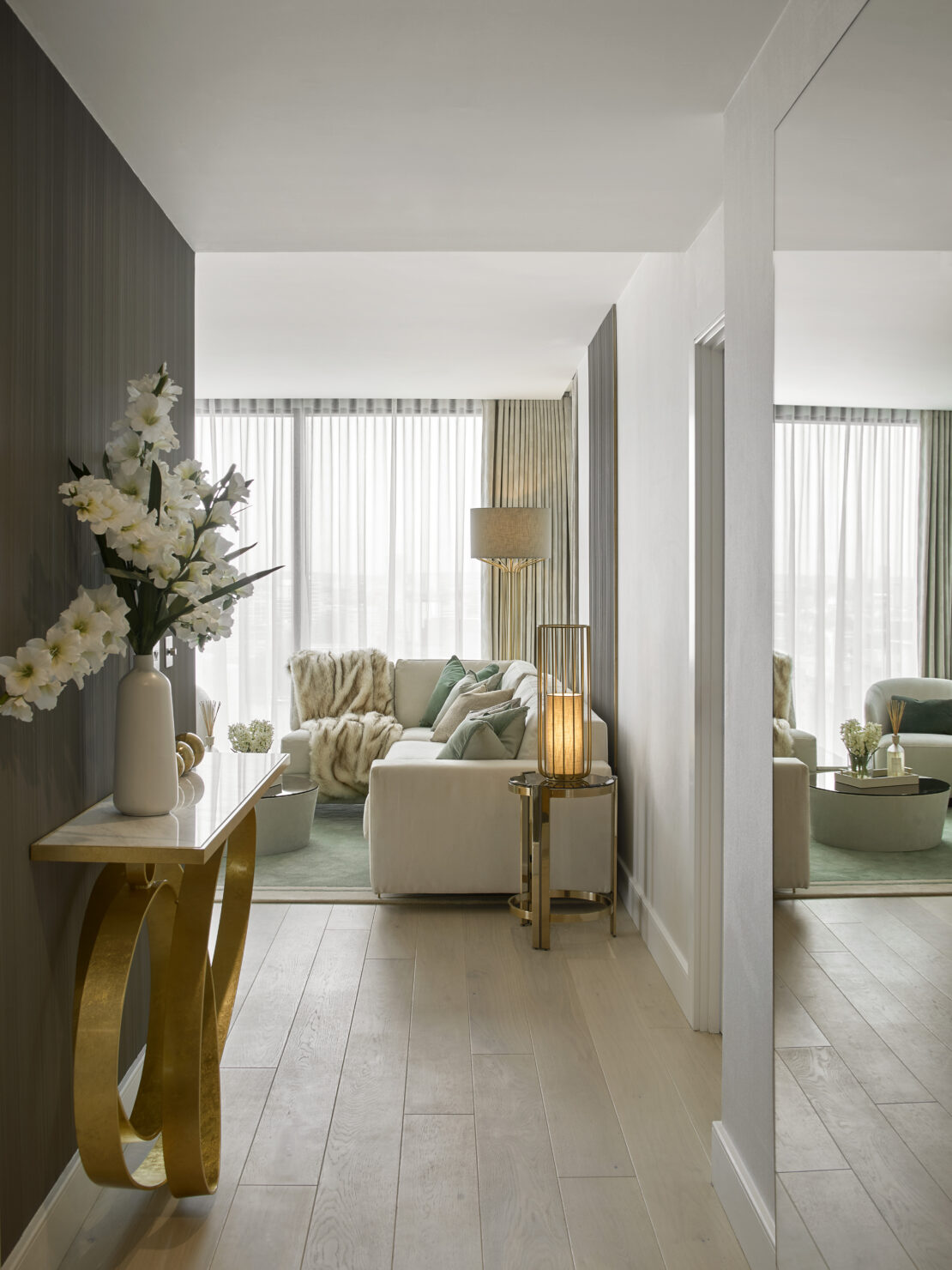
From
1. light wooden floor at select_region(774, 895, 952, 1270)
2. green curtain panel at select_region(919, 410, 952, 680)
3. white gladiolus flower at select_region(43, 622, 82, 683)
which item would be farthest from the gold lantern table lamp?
green curtain panel at select_region(919, 410, 952, 680)

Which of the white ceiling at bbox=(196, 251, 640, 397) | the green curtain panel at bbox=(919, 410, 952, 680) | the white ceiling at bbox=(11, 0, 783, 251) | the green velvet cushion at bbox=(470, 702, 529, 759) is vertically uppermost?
the white ceiling at bbox=(196, 251, 640, 397)

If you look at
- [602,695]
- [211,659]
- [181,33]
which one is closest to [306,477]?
[211,659]

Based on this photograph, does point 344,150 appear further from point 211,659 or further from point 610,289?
point 211,659

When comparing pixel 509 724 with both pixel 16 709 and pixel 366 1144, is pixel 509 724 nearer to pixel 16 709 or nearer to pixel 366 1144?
pixel 366 1144

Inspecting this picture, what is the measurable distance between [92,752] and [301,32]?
5.17 feet

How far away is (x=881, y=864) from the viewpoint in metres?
1.38

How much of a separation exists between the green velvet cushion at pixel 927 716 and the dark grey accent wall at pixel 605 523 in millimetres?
3032

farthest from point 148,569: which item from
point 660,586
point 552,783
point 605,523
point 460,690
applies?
point 460,690

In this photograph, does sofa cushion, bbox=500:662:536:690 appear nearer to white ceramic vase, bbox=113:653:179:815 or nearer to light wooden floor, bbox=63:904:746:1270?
light wooden floor, bbox=63:904:746:1270

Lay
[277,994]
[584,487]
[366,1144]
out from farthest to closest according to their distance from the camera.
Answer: [584,487] < [277,994] < [366,1144]

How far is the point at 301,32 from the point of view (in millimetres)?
1859

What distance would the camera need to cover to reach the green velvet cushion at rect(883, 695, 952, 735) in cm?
128

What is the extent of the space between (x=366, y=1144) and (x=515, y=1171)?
1.23 ft

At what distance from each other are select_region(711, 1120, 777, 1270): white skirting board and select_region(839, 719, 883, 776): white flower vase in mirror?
961 mm
